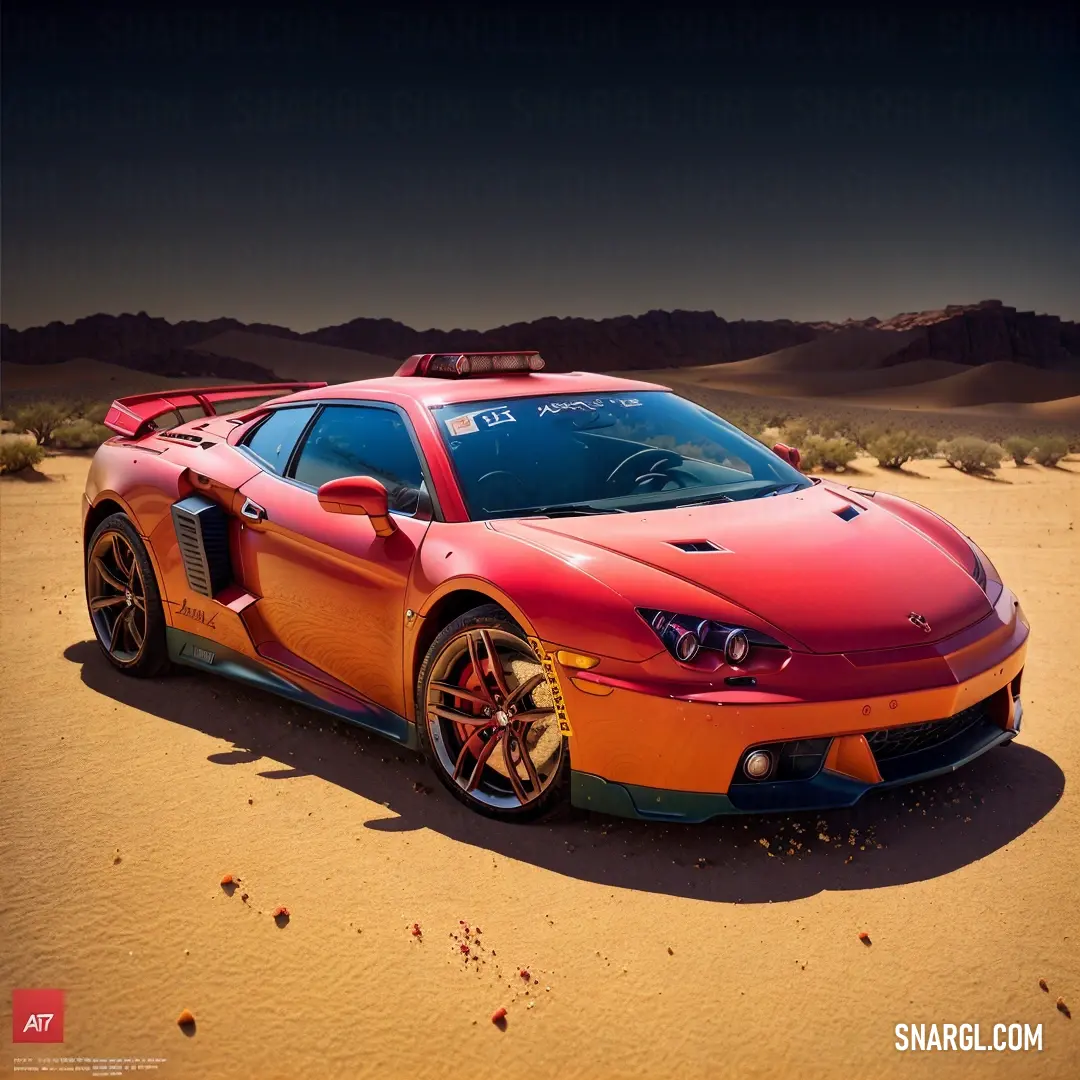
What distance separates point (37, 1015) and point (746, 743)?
2159mm

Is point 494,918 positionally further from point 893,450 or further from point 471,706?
point 893,450

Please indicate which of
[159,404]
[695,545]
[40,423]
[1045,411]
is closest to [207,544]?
[159,404]

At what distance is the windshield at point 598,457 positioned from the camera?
4715 mm

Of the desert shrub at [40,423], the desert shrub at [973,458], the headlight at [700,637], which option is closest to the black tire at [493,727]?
the headlight at [700,637]

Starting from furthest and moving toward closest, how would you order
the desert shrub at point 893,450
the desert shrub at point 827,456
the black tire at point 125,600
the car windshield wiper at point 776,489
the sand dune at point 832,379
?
1. the sand dune at point 832,379
2. the desert shrub at point 893,450
3. the desert shrub at point 827,456
4. the black tire at point 125,600
5. the car windshield wiper at point 776,489

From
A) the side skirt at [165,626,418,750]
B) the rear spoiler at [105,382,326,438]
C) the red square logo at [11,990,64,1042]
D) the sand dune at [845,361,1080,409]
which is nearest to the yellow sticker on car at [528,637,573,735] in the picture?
the side skirt at [165,626,418,750]

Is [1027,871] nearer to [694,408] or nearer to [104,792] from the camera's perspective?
[694,408]

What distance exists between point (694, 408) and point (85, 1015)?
150 inches

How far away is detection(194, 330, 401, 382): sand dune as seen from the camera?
401 feet

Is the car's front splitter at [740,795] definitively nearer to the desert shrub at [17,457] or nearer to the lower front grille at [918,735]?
the lower front grille at [918,735]

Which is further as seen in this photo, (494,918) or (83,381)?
(83,381)

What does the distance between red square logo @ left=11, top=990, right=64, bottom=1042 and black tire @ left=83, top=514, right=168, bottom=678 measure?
2944 millimetres

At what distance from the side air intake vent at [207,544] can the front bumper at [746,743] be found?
7.44 feet

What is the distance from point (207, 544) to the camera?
549 cm
